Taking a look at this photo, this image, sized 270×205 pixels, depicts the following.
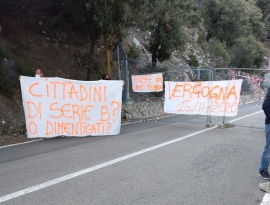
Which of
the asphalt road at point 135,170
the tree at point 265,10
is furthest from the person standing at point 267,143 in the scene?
the tree at point 265,10

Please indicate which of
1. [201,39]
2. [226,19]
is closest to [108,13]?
[201,39]

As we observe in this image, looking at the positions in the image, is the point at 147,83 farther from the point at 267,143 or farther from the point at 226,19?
the point at 226,19

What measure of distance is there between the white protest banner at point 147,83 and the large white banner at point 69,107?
4804 mm

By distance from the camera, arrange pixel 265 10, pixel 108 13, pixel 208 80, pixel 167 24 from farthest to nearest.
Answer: pixel 265 10
pixel 167 24
pixel 208 80
pixel 108 13

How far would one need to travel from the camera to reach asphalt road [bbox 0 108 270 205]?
13.8 ft

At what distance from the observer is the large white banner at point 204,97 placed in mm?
9922

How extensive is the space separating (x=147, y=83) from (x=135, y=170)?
8933mm

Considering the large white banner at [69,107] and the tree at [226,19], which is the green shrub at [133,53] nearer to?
the large white banner at [69,107]

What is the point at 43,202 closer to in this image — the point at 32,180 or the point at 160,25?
the point at 32,180

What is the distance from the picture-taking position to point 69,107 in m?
8.53

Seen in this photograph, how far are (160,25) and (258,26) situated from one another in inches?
1176

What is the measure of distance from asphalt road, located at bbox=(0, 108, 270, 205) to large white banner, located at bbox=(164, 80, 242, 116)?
1776 millimetres

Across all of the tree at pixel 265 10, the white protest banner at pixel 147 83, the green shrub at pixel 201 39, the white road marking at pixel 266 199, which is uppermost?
the tree at pixel 265 10

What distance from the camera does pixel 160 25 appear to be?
1769 centimetres
